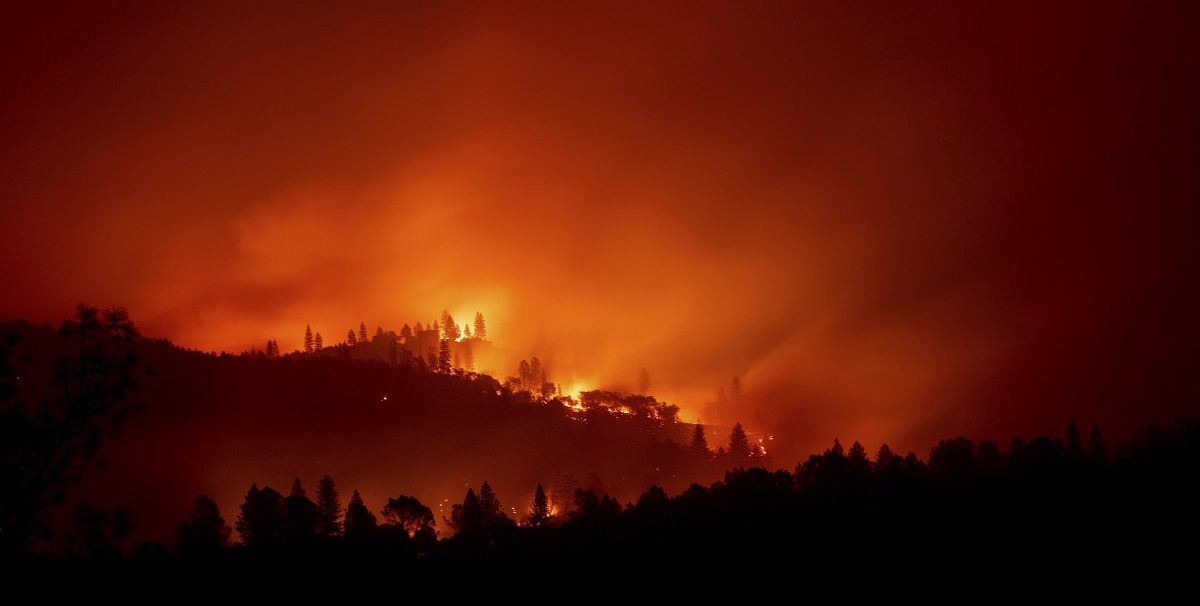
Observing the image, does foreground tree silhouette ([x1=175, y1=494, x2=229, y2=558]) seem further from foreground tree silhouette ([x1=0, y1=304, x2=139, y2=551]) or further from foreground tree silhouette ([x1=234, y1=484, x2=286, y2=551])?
foreground tree silhouette ([x1=0, y1=304, x2=139, y2=551])

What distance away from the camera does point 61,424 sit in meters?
16.4

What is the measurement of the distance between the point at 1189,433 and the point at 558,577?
74756 mm

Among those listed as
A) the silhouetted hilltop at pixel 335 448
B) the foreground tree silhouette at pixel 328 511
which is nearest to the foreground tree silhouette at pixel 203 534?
the foreground tree silhouette at pixel 328 511

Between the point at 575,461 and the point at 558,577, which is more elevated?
the point at 575,461

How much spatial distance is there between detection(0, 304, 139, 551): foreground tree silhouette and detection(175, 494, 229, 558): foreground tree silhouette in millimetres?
40716

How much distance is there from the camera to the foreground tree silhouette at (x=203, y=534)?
55.7m

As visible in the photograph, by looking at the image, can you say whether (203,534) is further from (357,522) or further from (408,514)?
(408,514)

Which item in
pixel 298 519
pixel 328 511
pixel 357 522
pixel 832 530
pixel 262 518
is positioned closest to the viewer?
pixel 832 530

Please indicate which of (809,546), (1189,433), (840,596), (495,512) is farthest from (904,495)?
(495,512)

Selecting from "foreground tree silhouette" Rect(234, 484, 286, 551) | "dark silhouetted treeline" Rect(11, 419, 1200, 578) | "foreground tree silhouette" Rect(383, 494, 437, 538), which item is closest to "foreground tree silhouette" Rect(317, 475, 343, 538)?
"dark silhouetted treeline" Rect(11, 419, 1200, 578)

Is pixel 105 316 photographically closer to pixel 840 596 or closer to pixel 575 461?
pixel 840 596

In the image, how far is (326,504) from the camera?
294ft

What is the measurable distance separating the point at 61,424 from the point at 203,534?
7285cm

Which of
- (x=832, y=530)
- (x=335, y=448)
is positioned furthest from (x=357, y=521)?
(x=335, y=448)
